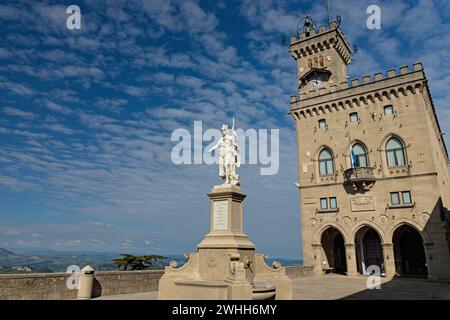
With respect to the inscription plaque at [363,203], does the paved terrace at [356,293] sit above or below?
below

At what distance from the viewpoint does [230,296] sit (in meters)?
10.5

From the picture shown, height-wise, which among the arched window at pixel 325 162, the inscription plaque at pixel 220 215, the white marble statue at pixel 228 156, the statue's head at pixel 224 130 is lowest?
the inscription plaque at pixel 220 215

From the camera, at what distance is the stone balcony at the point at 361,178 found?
3106cm

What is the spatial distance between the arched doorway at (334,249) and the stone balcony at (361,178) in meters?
5.59

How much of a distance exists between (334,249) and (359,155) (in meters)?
10.7

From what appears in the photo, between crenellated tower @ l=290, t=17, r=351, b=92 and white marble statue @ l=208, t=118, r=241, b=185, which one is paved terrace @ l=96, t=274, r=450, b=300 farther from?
crenellated tower @ l=290, t=17, r=351, b=92

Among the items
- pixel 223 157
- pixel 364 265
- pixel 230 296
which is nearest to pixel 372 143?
pixel 364 265

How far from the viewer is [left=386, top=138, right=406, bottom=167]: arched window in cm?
3062

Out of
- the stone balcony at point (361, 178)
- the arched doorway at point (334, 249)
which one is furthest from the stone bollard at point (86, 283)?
the arched doorway at point (334, 249)

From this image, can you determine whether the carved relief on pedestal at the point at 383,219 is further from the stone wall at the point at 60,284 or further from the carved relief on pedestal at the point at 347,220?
the stone wall at the point at 60,284

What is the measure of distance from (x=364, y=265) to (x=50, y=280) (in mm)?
28928

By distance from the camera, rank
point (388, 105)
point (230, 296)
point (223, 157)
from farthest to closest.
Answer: point (388, 105)
point (223, 157)
point (230, 296)

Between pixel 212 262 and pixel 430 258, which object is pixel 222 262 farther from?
pixel 430 258
